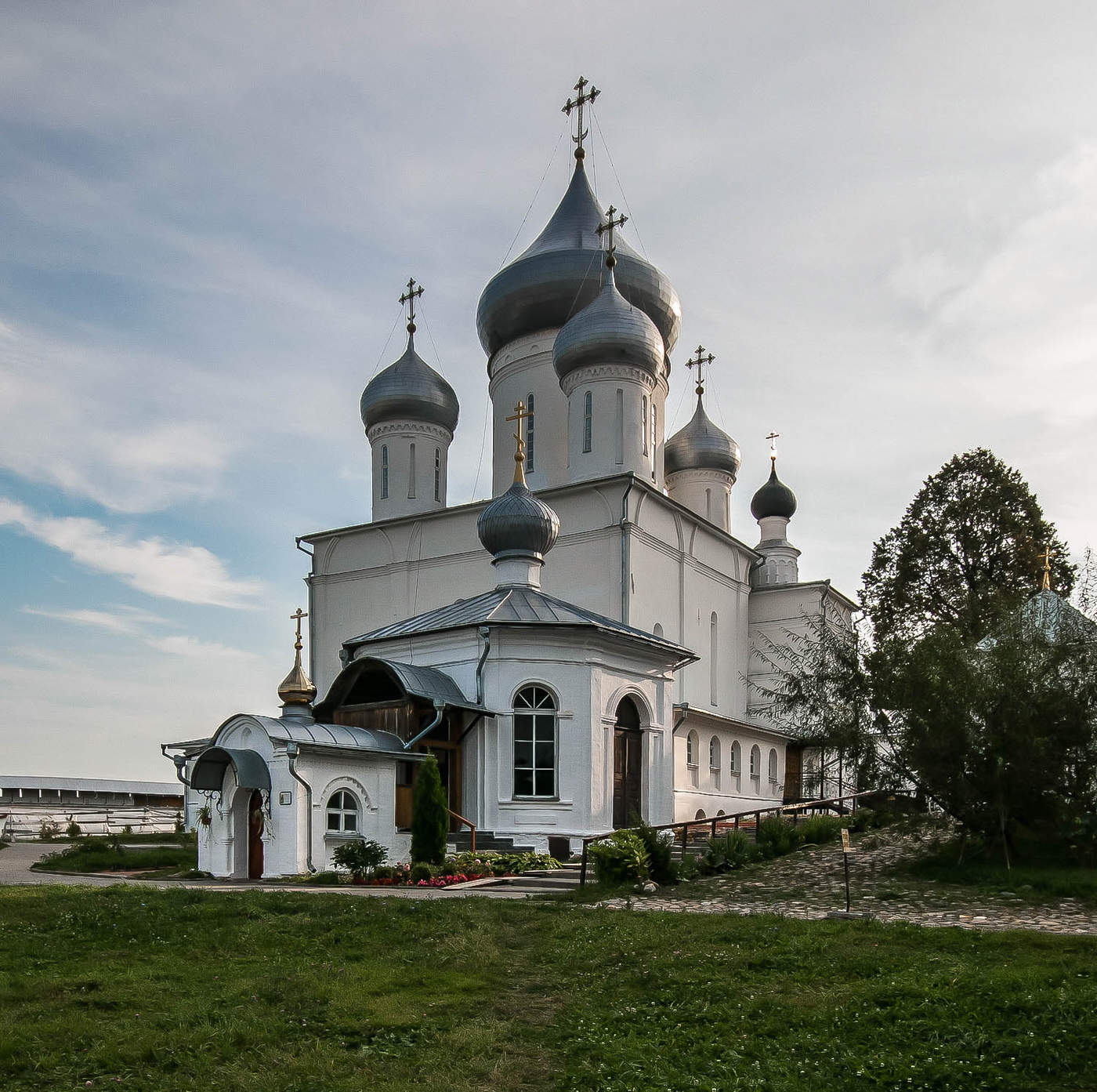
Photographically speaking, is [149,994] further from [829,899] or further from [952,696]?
[952,696]

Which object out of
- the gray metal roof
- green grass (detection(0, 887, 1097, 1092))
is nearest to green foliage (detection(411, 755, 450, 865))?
the gray metal roof

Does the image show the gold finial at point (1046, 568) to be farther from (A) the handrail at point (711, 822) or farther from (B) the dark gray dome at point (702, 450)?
(B) the dark gray dome at point (702, 450)

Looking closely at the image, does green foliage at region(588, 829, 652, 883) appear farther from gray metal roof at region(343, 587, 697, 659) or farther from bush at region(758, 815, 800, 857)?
gray metal roof at region(343, 587, 697, 659)

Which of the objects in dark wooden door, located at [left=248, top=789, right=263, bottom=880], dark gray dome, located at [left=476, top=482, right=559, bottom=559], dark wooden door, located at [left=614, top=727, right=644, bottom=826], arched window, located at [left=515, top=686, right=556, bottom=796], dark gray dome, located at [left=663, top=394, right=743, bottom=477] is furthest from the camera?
dark gray dome, located at [left=663, top=394, right=743, bottom=477]

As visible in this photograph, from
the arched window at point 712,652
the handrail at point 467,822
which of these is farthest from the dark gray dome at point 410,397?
Result: the handrail at point 467,822

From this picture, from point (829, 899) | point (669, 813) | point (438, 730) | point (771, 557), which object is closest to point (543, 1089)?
point (829, 899)

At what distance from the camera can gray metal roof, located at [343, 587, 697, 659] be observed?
1784 centimetres

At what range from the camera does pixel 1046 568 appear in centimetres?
2242

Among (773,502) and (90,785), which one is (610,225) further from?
(90,785)

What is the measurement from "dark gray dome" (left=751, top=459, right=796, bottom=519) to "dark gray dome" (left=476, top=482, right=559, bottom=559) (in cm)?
1548

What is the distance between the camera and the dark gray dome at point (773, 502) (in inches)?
1359

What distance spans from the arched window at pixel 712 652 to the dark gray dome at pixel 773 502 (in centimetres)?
823

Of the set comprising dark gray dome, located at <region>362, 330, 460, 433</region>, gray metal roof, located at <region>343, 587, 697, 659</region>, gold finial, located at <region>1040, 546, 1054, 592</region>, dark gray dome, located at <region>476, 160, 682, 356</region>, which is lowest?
gray metal roof, located at <region>343, 587, 697, 659</region>

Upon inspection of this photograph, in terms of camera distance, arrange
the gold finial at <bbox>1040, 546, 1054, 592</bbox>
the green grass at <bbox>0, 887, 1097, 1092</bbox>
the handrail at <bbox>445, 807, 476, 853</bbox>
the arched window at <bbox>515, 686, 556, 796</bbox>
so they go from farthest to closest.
Answer: the gold finial at <bbox>1040, 546, 1054, 592</bbox> < the arched window at <bbox>515, 686, 556, 796</bbox> < the handrail at <bbox>445, 807, 476, 853</bbox> < the green grass at <bbox>0, 887, 1097, 1092</bbox>
